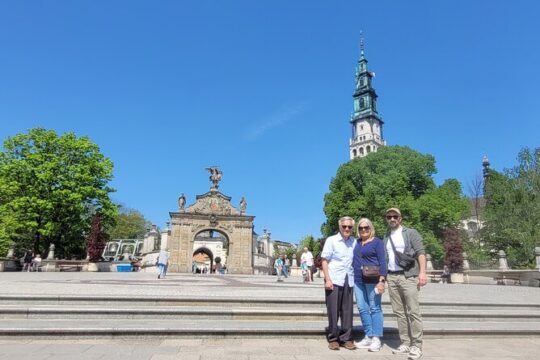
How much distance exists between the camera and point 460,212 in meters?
35.6

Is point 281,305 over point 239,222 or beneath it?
beneath

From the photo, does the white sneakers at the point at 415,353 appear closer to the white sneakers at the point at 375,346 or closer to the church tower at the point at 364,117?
the white sneakers at the point at 375,346

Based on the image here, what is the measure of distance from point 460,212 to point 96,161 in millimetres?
34972

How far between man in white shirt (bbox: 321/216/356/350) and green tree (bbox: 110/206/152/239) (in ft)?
186

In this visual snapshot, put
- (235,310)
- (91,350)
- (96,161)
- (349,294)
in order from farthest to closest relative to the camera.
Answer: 1. (96,161)
2. (235,310)
3. (349,294)
4. (91,350)

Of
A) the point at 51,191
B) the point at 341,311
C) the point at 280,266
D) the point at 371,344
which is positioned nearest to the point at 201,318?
the point at 341,311

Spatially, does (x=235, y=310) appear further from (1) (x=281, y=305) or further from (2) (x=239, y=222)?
(2) (x=239, y=222)

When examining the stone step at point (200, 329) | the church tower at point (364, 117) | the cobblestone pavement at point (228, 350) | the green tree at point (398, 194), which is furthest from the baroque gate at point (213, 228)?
the church tower at point (364, 117)

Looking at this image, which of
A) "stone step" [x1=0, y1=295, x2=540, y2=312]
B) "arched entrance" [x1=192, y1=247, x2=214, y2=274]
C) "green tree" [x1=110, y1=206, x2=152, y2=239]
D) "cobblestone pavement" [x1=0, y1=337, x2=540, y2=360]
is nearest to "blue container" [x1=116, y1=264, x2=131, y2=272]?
"arched entrance" [x1=192, y1=247, x2=214, y2=274]

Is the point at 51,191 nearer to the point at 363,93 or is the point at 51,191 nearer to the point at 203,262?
the point at 203,262

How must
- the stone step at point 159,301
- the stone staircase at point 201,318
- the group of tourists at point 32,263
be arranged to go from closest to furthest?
the stone staircase at point 201,318, the stone step at point 159,301, the group of tourists at point 32,263

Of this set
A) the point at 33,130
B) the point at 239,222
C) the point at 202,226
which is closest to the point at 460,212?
the point at 239,222

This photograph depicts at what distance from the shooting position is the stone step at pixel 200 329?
5.66 m

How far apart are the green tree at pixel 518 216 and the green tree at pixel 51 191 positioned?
33.7 metres
